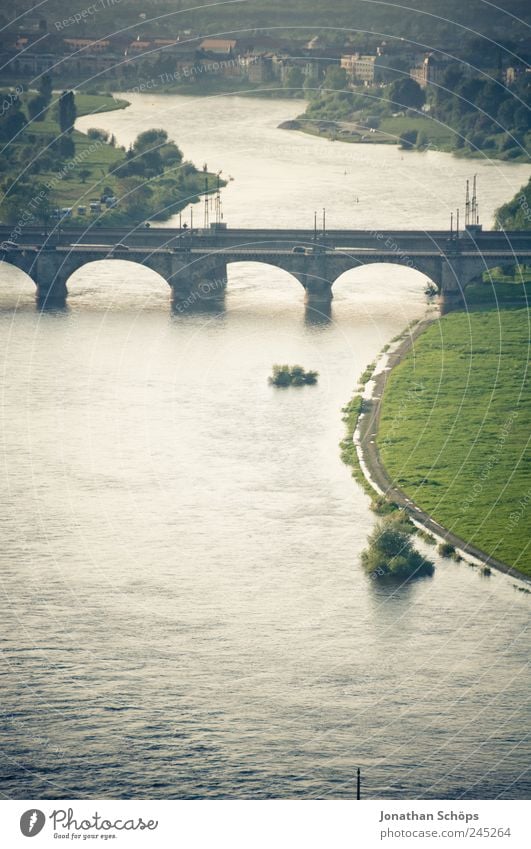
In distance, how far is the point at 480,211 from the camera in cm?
12706

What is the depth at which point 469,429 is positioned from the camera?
83.8 m

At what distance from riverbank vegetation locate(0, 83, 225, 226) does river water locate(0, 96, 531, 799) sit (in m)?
21.3

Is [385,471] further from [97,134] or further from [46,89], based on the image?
[46,89]

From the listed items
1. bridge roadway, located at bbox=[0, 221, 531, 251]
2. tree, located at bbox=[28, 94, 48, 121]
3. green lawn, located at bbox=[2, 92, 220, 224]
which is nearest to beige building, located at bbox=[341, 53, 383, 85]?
tree, located at bbox=[28, 94, 48, 121]

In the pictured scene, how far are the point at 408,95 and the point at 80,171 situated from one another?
3406 cm

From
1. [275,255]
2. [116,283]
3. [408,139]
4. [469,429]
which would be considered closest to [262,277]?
[275,255]

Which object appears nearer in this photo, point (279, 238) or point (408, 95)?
point (279, 238)

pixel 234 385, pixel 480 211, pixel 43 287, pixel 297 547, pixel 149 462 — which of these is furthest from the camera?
pixel 480 211

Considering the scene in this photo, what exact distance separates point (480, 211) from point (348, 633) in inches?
2585

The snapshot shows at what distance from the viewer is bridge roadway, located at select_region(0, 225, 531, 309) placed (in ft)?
357

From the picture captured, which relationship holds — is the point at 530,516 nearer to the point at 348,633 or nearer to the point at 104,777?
the point at 348,633

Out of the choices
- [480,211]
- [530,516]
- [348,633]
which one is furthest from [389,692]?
[480,211]

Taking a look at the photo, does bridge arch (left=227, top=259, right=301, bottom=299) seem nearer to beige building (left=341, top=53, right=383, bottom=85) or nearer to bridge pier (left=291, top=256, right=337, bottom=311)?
bridge pier (left=291, top=256, right=337, bottom=311)

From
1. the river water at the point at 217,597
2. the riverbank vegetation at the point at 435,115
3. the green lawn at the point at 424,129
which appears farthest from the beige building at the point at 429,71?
the river water at the point at 217,597
